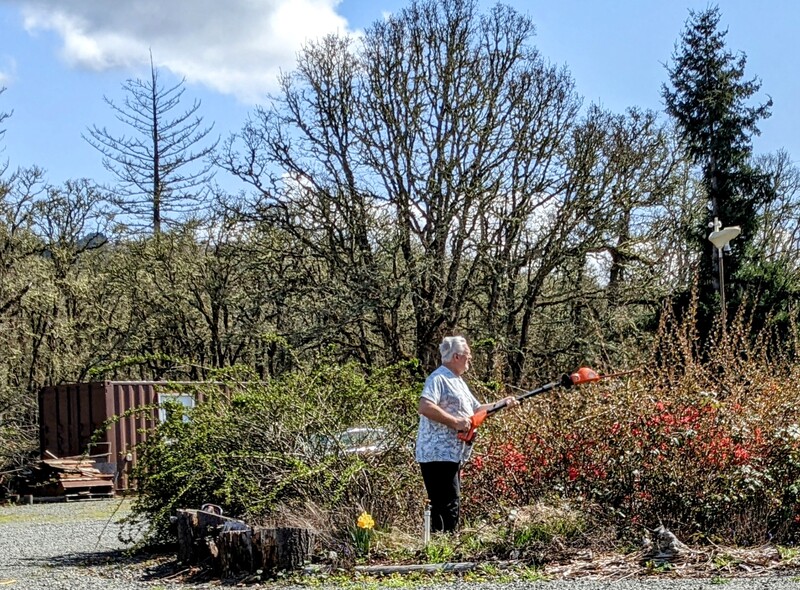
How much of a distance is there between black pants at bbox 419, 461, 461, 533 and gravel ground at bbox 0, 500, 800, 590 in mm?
1170

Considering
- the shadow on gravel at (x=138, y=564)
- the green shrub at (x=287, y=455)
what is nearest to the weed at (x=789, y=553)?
the green shrub at (x=287, y=455)

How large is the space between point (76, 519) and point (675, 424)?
33.6 feet

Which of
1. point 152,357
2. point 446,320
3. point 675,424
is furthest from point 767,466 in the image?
point 446,320

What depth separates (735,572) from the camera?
6.48 meters

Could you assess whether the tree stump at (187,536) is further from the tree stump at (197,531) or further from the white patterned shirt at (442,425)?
the white patterned shirt at (442,425)

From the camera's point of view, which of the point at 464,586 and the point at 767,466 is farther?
the point at 767,466

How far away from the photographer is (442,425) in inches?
303

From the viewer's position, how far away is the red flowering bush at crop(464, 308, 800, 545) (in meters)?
7.55

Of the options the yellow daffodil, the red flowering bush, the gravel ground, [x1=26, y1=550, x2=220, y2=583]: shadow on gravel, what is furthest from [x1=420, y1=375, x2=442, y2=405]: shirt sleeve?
[x1=26, y1=550, x2=220, y2=583]: shadow on gravel

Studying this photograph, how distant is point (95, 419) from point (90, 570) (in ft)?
40.5

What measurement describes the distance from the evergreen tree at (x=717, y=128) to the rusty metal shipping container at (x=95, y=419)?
49.3 ft

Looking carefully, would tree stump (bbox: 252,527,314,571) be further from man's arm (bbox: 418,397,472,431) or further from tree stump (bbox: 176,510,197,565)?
man's arm (bbox: 418,397,472,431)

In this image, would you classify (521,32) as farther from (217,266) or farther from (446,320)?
(217,266)

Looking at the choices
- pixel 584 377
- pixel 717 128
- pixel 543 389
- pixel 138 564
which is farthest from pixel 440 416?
pixel 717 128
